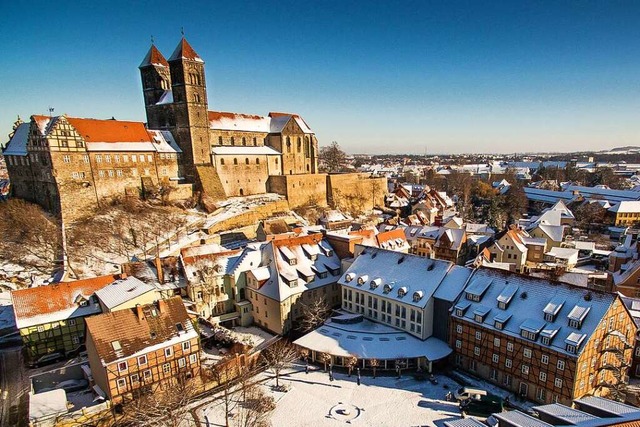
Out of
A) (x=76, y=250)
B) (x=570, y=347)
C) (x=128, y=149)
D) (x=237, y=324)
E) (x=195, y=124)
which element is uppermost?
(x=195, y=124)

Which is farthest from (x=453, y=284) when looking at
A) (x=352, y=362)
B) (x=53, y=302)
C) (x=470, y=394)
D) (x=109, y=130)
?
(x=109, y=130)

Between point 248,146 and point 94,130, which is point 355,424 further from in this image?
point 248,146

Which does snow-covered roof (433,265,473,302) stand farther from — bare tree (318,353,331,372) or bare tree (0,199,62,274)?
bare tree (0,199,62,274)

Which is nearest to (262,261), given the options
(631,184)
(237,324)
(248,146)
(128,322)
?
(237,324)

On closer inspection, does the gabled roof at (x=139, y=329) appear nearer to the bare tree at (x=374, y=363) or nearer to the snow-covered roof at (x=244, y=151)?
the bare tree at (x=374, y=363)

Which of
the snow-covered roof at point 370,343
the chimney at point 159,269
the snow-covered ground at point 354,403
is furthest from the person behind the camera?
the chimney at point 159,269

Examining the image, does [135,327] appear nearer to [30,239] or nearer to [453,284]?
[453,284]

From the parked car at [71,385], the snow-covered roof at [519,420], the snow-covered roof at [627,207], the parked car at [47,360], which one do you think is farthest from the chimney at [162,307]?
the snow-covered roof at [627,207]
